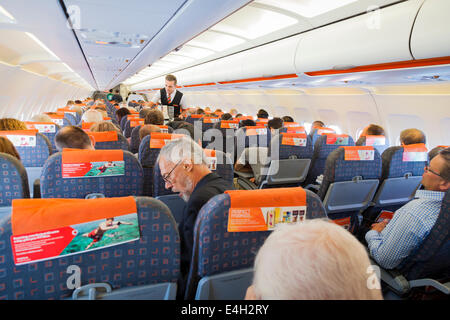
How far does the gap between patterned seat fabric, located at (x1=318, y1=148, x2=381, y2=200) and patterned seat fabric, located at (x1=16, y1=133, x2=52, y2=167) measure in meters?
3.00

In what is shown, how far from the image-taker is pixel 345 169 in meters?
2.70

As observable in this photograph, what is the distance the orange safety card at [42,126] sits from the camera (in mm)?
4062

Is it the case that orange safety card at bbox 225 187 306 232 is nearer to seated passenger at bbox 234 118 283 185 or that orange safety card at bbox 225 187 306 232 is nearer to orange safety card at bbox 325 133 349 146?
seated passenger at bbox 234 118 283 185

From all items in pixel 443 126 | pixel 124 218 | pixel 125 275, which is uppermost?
pixel 443 126

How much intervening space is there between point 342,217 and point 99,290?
110 inches

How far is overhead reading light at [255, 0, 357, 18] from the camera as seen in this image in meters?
3.42

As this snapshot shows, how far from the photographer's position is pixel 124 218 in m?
1.07

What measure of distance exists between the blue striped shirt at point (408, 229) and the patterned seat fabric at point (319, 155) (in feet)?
6.49

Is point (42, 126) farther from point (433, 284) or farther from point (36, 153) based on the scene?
point (433, 284)

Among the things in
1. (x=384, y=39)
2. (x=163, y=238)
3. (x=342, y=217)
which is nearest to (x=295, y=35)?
(x=384, y=39)

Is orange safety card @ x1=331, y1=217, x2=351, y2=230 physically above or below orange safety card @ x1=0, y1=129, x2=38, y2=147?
below

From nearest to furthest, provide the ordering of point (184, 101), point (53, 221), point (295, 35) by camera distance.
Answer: point (53, 221) < point (295, 35) < point (184, 101)

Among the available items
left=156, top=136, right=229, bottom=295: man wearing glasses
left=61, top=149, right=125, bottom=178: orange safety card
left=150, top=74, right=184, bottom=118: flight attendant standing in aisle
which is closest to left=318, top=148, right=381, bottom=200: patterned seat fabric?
left=156, top=136, right=229, bottom=295: man wearing glasses
